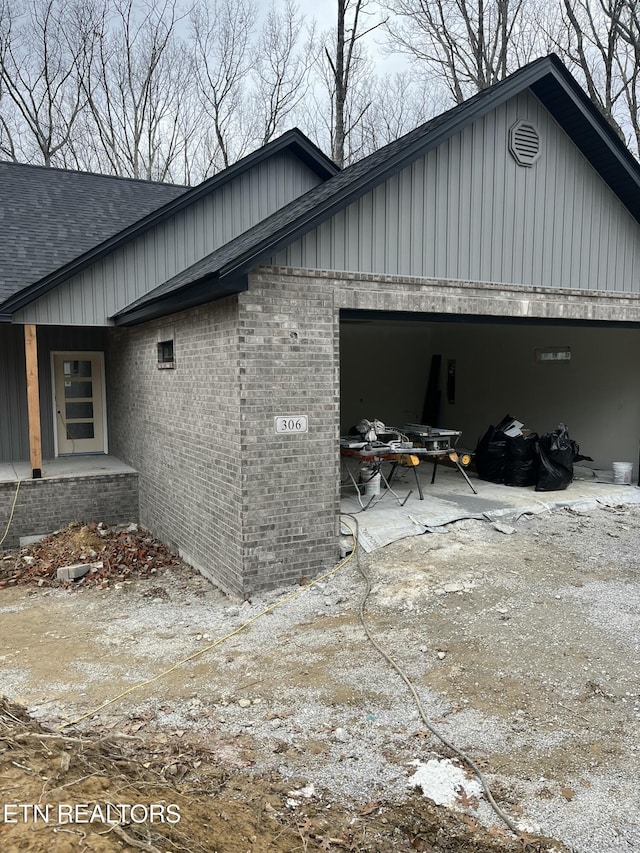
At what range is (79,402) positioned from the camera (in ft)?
40.2

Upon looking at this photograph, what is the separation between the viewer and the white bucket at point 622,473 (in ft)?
34.8

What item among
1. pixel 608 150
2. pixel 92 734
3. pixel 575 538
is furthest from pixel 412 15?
pixel 92 734

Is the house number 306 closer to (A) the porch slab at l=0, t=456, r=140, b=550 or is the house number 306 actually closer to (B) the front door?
(A) the porch slab at l=0, t=456, r=140, b=550

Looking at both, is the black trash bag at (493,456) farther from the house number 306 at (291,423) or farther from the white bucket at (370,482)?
the house number 306 at (291,423)

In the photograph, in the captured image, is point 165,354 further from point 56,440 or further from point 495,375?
point 495,375

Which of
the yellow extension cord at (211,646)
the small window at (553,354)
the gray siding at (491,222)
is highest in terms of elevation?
the gray siding at (491,222)

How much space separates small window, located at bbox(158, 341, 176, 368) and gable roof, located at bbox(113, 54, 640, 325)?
45 centimetres

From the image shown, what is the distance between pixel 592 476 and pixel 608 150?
555cm

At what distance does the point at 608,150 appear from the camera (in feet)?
26.5

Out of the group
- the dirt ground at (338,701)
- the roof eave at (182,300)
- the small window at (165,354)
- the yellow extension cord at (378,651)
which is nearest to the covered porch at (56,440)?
the roof eave at (182,300)

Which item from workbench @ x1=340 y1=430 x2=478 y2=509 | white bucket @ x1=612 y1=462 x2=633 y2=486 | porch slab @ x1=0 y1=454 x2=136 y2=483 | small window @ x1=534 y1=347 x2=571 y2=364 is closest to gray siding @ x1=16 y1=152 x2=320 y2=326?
porch slab @ x1=0 y1=454 x2=136 y2=483

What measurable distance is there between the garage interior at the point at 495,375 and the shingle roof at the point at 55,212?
15.6 ft

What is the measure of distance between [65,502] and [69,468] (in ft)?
3.09

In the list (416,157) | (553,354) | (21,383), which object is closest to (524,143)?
(416,157)
